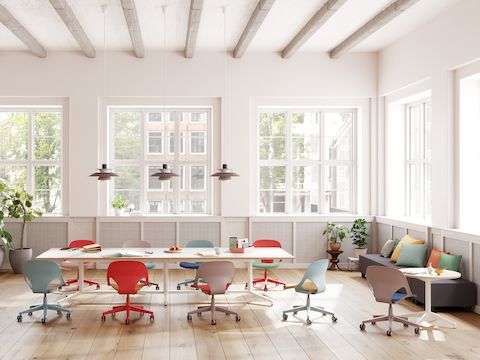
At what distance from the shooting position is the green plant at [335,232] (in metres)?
9.80

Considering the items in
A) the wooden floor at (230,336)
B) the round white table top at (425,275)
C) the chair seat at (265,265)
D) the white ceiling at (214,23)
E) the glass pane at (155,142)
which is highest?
the white ceiling at (214,23)

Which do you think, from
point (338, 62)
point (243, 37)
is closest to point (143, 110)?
point (243, 37)

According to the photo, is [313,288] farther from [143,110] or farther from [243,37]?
[143,110]

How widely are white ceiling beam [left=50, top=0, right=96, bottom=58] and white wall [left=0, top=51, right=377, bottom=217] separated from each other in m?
0.61

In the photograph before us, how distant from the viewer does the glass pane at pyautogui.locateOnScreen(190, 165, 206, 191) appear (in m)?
10.4

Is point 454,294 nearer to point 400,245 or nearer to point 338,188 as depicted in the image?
point 400,245

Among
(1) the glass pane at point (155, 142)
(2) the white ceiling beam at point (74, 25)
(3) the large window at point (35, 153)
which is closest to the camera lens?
(2) the white ceiling beam at point (74, 25)

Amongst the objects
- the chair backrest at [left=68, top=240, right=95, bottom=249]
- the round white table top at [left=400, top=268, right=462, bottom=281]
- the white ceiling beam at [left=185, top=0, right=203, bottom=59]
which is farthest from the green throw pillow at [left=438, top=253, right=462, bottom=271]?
the chair backrest at [left=68, top=240, right=95, bottom=249]

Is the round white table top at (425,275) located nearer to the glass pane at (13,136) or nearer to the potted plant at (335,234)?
the potted plant at (335,234)

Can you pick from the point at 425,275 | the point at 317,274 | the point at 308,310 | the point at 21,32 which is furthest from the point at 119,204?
the point at 425,275

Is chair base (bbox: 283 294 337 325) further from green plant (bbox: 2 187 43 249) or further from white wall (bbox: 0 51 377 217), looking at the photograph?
green plant (bbox: 2 187 43 249)

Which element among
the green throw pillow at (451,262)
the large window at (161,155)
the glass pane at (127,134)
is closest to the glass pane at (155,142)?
the large window at (161,155)

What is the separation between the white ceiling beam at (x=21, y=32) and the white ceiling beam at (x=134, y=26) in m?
1.49

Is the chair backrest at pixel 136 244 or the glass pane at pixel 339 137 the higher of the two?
the glass pane at pixel 339 137
